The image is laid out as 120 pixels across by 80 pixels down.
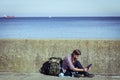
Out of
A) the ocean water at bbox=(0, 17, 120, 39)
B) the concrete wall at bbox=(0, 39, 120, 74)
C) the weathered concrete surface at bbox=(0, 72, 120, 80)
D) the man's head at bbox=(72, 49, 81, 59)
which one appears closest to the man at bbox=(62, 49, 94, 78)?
the man's head at bbox=(72, 49, 81, 59)

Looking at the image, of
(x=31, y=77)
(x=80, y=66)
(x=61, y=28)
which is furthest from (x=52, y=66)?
(x=61, y=28)

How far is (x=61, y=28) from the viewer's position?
20.3m

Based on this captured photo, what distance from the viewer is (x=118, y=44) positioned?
10.4 meters

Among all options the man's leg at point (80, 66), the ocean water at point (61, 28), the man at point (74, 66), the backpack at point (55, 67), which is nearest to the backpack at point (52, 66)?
the backpack at point (55, 67)

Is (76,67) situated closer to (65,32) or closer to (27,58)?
(27,58)

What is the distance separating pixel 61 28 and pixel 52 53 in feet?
31.9

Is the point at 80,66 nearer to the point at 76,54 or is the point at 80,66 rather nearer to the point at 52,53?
the point at 76,54

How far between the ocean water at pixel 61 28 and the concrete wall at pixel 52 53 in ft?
10.1

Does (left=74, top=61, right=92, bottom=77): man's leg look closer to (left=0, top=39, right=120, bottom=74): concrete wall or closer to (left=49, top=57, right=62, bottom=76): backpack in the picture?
(left=0, top=39, right=120, bottom=74): concrete wall

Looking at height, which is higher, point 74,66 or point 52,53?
point 52,53

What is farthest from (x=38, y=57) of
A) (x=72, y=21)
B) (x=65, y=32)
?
(x=72, y=21)

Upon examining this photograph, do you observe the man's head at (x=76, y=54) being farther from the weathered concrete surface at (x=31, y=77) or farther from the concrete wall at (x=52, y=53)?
the weathered concrete surface at (x=31, y=77)

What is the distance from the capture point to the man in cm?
987

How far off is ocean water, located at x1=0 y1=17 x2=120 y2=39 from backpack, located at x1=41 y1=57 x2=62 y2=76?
12.9 feet
